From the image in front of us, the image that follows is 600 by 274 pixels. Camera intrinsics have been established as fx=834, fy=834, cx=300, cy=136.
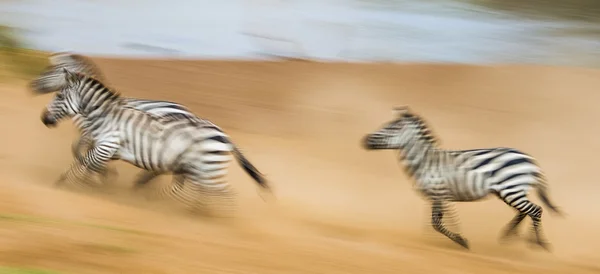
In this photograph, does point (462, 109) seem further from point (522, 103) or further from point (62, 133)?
point (62, 133)

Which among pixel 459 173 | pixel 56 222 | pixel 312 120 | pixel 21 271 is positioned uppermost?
pixel 312 120

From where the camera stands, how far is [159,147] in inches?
260

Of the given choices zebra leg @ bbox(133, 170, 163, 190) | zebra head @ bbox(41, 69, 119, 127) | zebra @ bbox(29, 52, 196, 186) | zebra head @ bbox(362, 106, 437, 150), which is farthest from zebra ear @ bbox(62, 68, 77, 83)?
zebra head @ bbox(362, 106, 437, 150)

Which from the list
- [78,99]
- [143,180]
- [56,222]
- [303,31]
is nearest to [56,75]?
[78,99]

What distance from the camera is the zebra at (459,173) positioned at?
21.8 ft

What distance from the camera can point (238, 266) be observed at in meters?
4.68

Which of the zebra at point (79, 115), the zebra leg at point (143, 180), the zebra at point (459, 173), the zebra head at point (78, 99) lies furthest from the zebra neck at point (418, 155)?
the zebra head at point (78, 99)

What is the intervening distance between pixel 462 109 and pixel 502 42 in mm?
5989

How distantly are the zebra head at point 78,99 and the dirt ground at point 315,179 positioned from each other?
0.62 metres

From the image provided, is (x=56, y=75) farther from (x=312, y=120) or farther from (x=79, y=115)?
(x=312, y=120)

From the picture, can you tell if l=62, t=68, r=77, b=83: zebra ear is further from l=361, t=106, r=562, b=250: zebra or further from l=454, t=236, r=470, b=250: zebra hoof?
l=454, t=236, r=470, b=250: zebra hoof

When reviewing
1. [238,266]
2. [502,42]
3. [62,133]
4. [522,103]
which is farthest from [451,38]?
[238,266]

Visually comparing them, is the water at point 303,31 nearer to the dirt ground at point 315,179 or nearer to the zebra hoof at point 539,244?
the dirt ground at point 315,179

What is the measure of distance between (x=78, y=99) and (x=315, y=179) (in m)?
3.09
